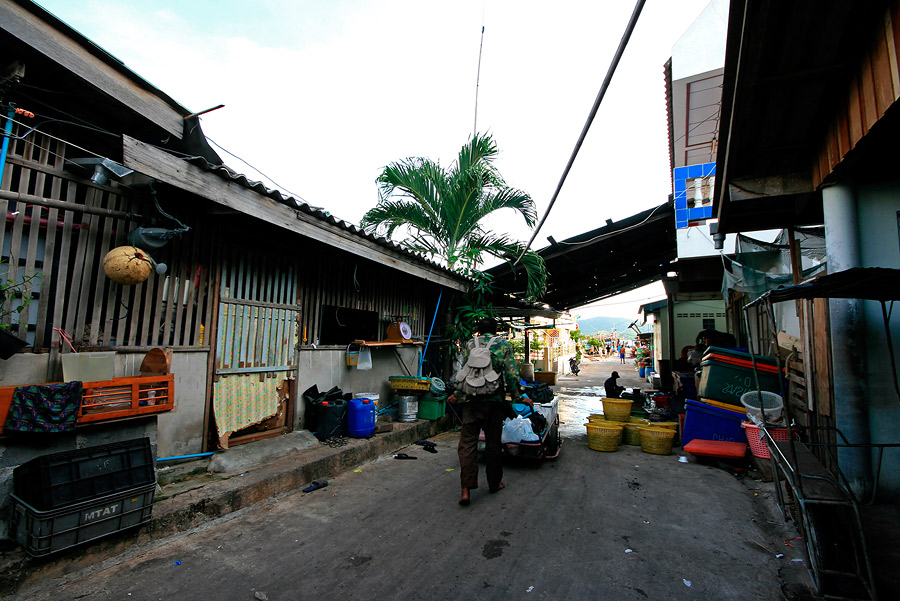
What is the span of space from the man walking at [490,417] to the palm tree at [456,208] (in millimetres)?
5333

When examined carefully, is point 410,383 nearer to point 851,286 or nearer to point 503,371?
point 503,371

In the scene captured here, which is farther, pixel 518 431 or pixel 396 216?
pixel 396 216

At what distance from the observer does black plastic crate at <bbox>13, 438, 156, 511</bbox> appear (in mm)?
3035

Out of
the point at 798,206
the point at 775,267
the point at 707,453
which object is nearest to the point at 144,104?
the point at 798,206

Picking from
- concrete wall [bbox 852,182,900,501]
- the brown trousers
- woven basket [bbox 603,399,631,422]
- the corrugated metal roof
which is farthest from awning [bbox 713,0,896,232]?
the corrugated metal roof

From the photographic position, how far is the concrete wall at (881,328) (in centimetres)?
410

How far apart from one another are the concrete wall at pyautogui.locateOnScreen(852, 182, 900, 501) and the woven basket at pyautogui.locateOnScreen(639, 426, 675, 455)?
2.62 metres

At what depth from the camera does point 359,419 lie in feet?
22.0

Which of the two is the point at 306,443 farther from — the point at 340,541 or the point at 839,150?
the point at 839,150

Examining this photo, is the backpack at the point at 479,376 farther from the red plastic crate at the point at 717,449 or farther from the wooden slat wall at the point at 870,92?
the wooden slat wall at the point at 870,92

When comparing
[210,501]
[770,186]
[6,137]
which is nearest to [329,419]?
[210,501]

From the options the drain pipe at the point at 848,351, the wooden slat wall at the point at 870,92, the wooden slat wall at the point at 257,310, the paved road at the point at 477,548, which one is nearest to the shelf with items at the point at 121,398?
the paved road at the point at 477,548

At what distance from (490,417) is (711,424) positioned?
400 cm

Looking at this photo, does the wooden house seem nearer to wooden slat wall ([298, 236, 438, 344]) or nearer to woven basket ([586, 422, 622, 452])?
wooden slat wall ([298, 236, 438, 344])
